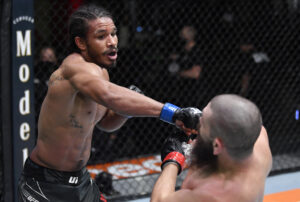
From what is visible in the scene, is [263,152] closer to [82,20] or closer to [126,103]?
[126,103]

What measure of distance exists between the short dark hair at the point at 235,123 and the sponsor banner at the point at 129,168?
229 cm

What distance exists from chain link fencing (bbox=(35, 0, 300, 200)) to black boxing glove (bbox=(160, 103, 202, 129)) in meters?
1.95

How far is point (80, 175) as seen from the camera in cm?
188

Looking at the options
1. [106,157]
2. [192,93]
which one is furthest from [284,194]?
[106,157]

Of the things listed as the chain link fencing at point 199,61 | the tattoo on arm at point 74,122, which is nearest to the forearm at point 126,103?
the tattoo on arm at point 74,122

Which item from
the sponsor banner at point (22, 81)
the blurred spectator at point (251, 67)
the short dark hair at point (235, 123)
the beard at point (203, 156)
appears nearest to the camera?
the short dark hair at point (235, 123)

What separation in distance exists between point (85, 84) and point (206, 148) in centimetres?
53

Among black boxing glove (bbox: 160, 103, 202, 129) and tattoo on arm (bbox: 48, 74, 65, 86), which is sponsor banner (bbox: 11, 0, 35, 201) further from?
black boxing glove (bbox: 160, 103, 202, 129)

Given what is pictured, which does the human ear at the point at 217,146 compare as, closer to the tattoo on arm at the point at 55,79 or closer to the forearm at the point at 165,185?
the forearm at the point at 165,185

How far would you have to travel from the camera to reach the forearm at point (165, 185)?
138 centimetres

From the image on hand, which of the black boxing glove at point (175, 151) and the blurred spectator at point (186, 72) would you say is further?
the blurred spectator at point (186, 72)

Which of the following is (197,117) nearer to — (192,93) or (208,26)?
(192,93)

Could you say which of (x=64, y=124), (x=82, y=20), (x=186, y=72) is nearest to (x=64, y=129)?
(x=64, y=124)

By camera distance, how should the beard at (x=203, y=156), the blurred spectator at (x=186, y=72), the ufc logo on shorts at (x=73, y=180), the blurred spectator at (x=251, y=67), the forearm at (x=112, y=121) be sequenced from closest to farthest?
the beard at (x=203, y=156), the ufc logo on shorts at (x=73, y=180), the forearm at (x=112, y=121), the blurred spectator at (x=186, y=72), the blurred spectator at (x=251, y=67)
